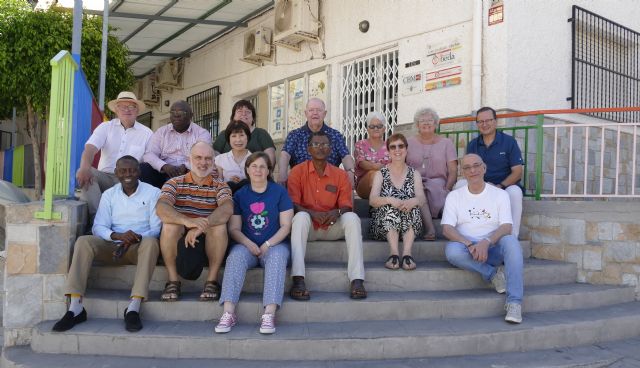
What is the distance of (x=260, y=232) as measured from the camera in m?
3.96

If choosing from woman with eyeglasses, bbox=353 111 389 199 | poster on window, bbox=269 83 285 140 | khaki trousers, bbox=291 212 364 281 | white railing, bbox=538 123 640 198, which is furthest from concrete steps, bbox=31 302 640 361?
poster on window, bbox=269 83 285 140

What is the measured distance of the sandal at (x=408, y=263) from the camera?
4.08 metres

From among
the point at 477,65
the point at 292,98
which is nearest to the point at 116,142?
the point at 477,65

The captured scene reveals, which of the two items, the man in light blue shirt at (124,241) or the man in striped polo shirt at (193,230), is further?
the man in striped polo shirt at (193,230)

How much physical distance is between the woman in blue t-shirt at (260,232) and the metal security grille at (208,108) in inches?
321

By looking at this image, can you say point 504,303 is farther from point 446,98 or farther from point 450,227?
point 446,98

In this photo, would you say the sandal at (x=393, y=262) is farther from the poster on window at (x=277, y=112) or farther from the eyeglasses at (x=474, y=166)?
the poster on window at (x=277, y=112)

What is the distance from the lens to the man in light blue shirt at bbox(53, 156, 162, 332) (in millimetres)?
3544


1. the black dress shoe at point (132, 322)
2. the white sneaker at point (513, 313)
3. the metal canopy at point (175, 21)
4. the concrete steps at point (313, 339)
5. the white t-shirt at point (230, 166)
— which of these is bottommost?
the concrete steps at point (313, 339)

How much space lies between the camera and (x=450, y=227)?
422cm

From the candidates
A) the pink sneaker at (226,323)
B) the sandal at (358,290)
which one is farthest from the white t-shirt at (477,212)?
the pink sneaker at (226,323)

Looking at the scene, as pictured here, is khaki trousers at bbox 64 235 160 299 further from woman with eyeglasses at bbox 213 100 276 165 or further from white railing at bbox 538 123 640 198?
white railing at bbox 538 123 640 198

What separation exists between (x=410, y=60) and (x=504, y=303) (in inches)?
169

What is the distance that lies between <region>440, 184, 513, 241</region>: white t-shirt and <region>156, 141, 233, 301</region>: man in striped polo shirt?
1829 mm
